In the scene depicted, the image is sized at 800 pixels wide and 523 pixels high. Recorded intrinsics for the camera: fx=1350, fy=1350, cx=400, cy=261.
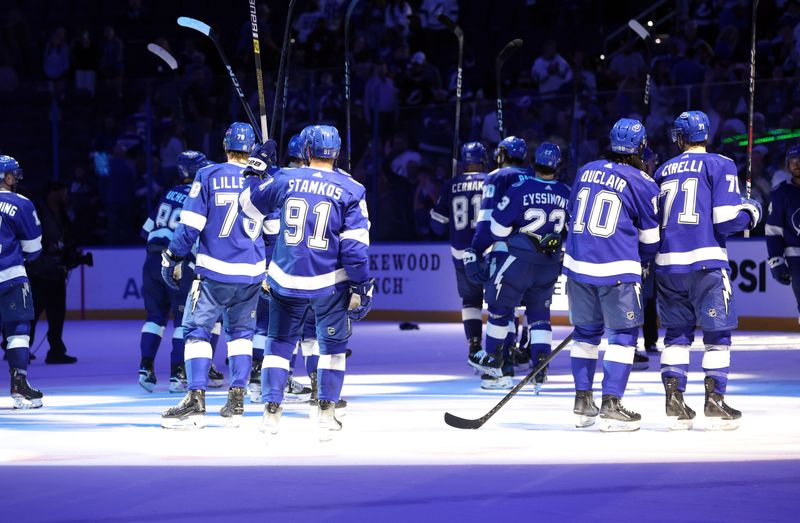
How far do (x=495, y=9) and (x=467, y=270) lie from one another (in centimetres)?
941

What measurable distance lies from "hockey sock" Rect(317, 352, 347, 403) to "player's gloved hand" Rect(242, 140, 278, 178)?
1.05m

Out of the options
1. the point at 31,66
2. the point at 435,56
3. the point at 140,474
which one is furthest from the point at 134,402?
the point at 31,66

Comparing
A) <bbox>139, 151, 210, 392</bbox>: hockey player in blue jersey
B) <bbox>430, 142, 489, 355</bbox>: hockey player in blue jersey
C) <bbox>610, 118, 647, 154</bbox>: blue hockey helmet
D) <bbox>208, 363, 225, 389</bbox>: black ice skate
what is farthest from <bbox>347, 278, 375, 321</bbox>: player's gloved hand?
<bbox>430, 142, 489, 355</bbox>: hockey player in blue jersey

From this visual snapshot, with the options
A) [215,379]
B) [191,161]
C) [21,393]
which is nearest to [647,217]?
[191,161]

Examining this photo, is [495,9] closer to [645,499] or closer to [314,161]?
[314,161]

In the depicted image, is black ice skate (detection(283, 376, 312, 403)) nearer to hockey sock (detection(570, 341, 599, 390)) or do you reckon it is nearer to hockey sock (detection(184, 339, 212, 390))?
hockey sock (detection(184, 339, 212, 390))

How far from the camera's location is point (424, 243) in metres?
15.5

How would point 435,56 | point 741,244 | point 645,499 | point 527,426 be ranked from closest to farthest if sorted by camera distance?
point 645,499, point 527,426, point 741,244, point 435,56

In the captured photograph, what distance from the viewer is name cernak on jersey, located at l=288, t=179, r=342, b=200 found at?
6371 millimetres

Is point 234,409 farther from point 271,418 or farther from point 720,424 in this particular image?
point 720,424

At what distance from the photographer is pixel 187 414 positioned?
6820 millimetres

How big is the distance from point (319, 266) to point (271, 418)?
30.4 inches

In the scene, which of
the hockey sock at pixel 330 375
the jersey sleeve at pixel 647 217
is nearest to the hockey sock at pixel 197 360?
the hockey sock at pixel 330 375

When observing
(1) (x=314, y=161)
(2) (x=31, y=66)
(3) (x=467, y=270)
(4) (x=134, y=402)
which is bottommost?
(4) (x=134, y=402)
